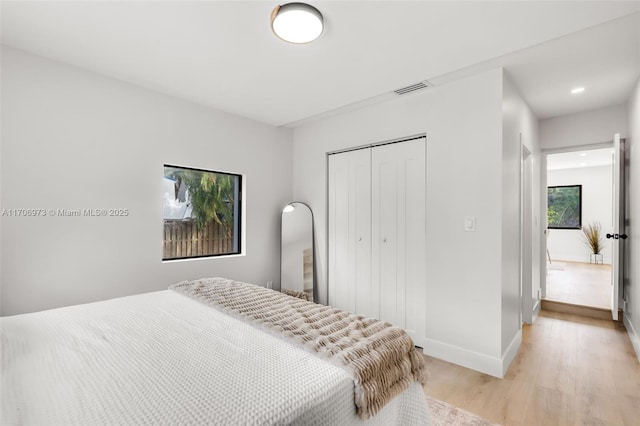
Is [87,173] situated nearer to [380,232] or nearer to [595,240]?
[380,232]

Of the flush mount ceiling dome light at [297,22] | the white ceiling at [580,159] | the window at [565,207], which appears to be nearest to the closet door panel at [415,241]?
the flush mount ceiling dome light at [297,22]

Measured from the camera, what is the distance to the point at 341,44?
220 centimetres

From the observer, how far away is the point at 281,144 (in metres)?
4.23

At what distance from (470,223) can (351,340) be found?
6.02 ft

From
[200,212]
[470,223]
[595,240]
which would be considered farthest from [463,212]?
[595,240]

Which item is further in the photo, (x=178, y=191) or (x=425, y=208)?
(x=178, y=191)

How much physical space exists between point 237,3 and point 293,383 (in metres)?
1.99

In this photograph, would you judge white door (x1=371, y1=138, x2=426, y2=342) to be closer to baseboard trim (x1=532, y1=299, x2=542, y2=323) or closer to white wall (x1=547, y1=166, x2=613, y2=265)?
baseboard trim (x1=532, y1=299, x2=542, y2=323)

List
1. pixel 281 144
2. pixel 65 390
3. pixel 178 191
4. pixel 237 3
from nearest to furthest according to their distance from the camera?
pixel 65 390, pixel 237 3, pixel 178 191, pixel 281 144

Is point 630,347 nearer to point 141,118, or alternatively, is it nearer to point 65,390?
point 65,390

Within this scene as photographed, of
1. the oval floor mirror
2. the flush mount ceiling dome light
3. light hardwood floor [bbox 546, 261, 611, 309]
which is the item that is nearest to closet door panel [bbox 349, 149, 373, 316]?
the oval floor mirror

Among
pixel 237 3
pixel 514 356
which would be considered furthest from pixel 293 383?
pixel 514 356

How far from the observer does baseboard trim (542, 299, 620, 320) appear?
3760 millimetres

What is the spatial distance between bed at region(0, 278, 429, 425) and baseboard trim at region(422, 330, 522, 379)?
4.71 ft
